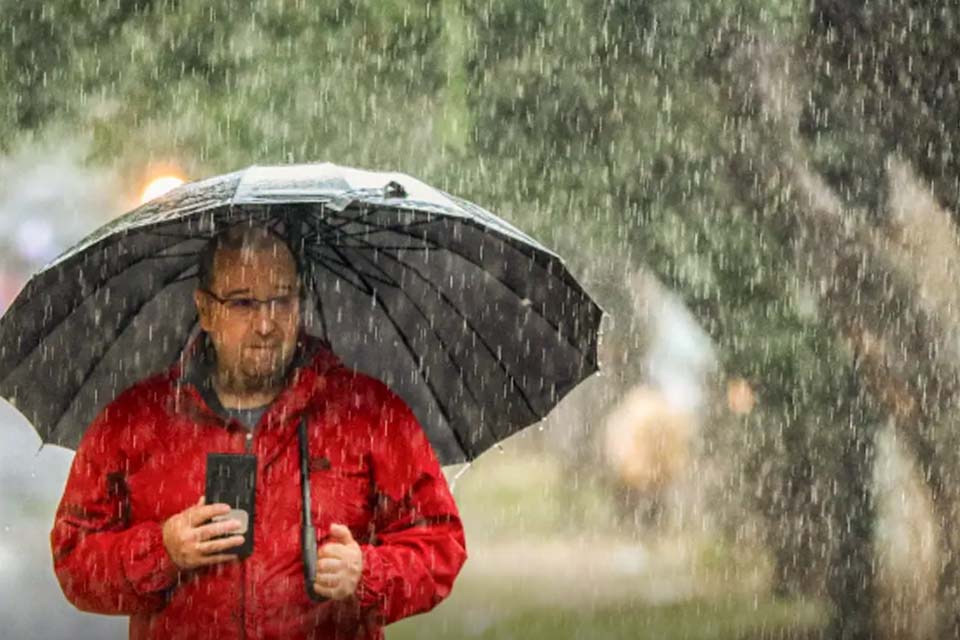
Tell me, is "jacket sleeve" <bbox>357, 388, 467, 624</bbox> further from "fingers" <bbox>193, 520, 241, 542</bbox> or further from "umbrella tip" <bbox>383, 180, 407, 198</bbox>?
"umbrella tip" <bbox>383, 180, 407, 198</bbox>

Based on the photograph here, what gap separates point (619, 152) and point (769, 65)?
96.8 inches

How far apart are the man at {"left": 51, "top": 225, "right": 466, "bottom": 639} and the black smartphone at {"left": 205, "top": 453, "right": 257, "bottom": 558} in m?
0.03

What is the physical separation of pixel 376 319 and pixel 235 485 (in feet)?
3.02

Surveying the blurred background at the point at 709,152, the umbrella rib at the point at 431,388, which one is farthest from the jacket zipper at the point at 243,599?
the blurred background at the point at 709,152

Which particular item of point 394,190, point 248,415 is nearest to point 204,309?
point 248,415

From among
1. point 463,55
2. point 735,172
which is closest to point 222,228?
point 463,55

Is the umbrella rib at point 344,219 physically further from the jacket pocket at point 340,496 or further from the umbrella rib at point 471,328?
the jacket pocket at point 340,496

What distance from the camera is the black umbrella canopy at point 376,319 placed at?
4555 mm

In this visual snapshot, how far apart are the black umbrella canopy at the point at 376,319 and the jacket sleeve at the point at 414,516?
1.56 ft

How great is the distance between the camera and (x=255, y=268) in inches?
171

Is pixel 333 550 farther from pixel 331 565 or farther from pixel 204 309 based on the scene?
pixel 204 309

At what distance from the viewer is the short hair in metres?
4.38

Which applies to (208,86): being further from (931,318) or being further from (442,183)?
(931,318)

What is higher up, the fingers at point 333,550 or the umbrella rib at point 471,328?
the umbrella rib at point 471,328
